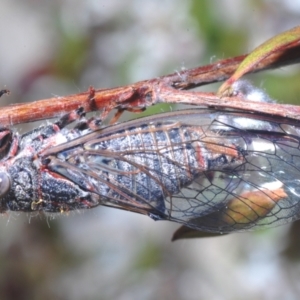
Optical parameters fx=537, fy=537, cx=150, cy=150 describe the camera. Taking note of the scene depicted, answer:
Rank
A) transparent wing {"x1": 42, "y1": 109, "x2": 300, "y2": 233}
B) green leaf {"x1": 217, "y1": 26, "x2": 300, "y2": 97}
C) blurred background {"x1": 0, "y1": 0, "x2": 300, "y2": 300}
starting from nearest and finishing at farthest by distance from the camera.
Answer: green leaf {"x1": 217, "y1": 26, "x2": 300, "y2": 97} < transparent wing {"x1": 42, "y1": 109, "x2": 300, "y2": 233} < blurred background {"x1": 0, "y1": 0, "x2": 300, "y2": 300}

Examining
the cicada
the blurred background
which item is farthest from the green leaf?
the blurred background

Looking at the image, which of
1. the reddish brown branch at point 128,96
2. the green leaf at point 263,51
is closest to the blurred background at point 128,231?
the reddish brown branch at point 128,96

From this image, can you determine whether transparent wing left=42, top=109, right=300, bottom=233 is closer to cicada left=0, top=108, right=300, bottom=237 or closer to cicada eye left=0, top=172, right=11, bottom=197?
cicada left=0, top=108, right=300, bottom=237

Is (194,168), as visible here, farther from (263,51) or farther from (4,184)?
(4,184)

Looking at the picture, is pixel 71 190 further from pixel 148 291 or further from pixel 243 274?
pixel 243 274

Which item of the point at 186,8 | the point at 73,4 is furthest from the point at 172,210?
the point at 73,4

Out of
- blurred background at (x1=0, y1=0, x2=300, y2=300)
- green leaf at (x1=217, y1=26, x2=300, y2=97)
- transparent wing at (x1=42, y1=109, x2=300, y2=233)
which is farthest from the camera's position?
blurred background at (x1=0, y1=0, x2=300, y2=300)

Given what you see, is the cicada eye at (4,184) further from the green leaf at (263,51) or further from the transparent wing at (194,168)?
the green leaf at (263,51)

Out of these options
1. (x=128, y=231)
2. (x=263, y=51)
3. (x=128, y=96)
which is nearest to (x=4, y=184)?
(x=128, y=96)
